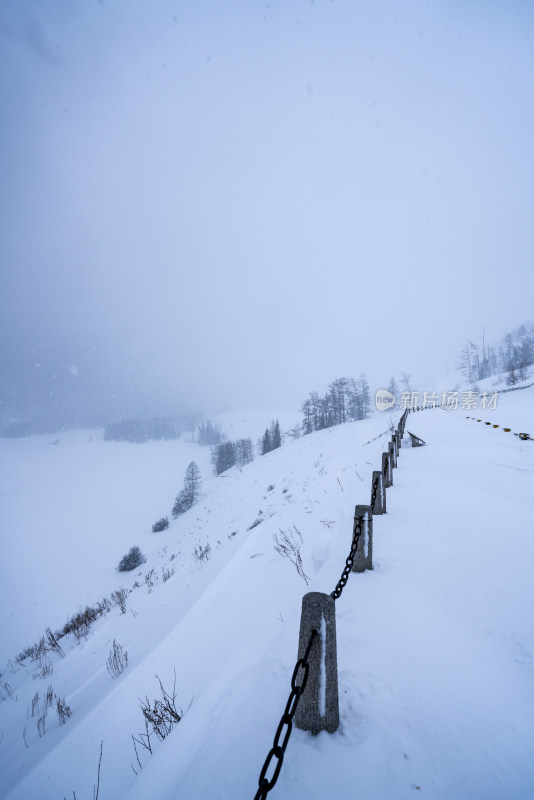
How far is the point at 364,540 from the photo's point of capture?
3.29 metres

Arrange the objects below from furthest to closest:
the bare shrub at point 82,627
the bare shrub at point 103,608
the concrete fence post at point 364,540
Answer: the bare shrub at point 103,608 < the bare shrub at point 82,627 < the concrete fence post at point 364,540

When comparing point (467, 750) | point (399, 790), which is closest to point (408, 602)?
point (467, 750)

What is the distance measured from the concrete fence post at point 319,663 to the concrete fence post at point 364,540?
1.62 meters

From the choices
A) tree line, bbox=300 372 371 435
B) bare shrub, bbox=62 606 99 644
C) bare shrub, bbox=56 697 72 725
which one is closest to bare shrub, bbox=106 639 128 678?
bare shrub, bbox=56 697 72 725

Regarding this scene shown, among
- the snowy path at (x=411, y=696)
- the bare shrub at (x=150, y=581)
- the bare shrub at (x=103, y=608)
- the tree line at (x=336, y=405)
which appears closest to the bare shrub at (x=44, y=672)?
the bare shrub at (x=103, y=608)

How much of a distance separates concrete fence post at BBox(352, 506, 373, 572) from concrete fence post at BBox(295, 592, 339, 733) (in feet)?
5.30

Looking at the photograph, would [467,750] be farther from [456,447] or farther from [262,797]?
[456,447]

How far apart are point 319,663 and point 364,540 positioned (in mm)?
1928

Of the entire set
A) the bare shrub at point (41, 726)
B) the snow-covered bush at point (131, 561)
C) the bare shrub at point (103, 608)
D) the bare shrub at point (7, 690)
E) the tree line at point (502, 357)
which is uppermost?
the tree line at point (502, 357)

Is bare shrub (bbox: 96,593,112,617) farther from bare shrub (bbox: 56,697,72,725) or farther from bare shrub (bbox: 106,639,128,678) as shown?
bare shrub (bbox: 56,697,72,725)

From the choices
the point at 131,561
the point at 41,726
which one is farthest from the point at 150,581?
the point at 131,561

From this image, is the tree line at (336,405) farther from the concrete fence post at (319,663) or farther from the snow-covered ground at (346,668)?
the concrete fence post at (319,663)

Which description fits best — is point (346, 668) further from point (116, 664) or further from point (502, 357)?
point (502, 357)

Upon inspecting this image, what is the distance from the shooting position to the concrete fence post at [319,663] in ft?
5.07
